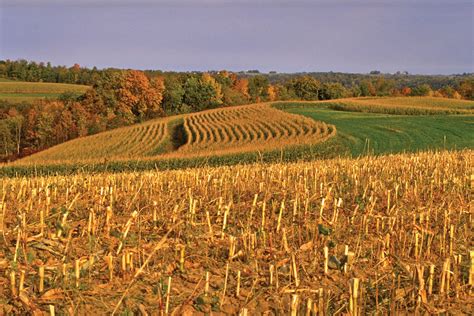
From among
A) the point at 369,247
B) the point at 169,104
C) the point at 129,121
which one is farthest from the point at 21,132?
the point at 369,247

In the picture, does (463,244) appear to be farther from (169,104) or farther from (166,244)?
(169,104)

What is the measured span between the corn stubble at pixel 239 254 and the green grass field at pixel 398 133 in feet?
75.5

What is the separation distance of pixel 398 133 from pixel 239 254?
131 feet

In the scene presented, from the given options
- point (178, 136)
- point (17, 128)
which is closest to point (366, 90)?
point (17, 128)

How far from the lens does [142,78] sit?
82.1 metres

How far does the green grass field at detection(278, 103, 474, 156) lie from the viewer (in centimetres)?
3741

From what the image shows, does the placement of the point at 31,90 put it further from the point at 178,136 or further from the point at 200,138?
the point at 200,138

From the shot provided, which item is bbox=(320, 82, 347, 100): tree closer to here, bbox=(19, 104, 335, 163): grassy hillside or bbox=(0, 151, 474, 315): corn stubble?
bbox=(19, 104, 335, 163): grassy hillside

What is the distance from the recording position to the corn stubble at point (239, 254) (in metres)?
5.34

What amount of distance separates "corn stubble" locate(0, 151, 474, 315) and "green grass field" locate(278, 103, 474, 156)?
2302 centimetres

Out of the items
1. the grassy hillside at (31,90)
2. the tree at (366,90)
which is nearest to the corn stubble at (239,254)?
the grassy hillside at (31,90)

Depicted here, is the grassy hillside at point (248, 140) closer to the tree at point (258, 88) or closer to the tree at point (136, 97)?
the tree at point (136, 97)

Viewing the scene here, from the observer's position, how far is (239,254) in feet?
21.6

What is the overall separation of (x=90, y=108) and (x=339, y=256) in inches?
2919
